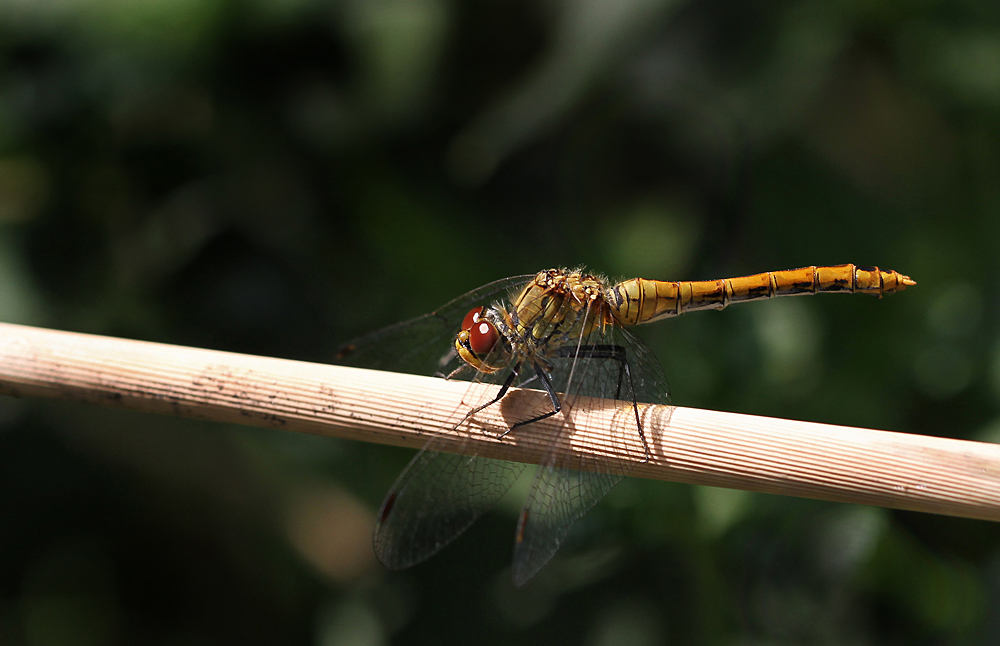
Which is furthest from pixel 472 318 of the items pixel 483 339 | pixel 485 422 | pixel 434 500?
pixel 434 500

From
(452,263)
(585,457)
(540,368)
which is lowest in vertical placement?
(585,457)

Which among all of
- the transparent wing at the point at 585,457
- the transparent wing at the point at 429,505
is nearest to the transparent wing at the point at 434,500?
the transparent wing at the point at 429,505

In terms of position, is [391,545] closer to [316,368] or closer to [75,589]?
[316,368]

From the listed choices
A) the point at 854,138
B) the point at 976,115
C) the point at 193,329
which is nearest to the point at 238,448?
the point at 193,329

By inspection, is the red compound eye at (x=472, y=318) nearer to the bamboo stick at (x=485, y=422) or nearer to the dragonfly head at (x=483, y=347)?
the dragonfly head at (x=483, y=347)

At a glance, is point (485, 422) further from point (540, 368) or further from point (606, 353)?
point (606, 353)

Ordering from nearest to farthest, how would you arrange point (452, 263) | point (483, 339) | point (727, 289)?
point (483, 339), point (727, 289), point (452, 263)

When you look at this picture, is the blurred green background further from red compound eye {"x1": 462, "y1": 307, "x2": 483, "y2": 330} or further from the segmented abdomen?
red compound eye {"x1": 462, "y1": 307, "x2": 483, "y2": 330}
